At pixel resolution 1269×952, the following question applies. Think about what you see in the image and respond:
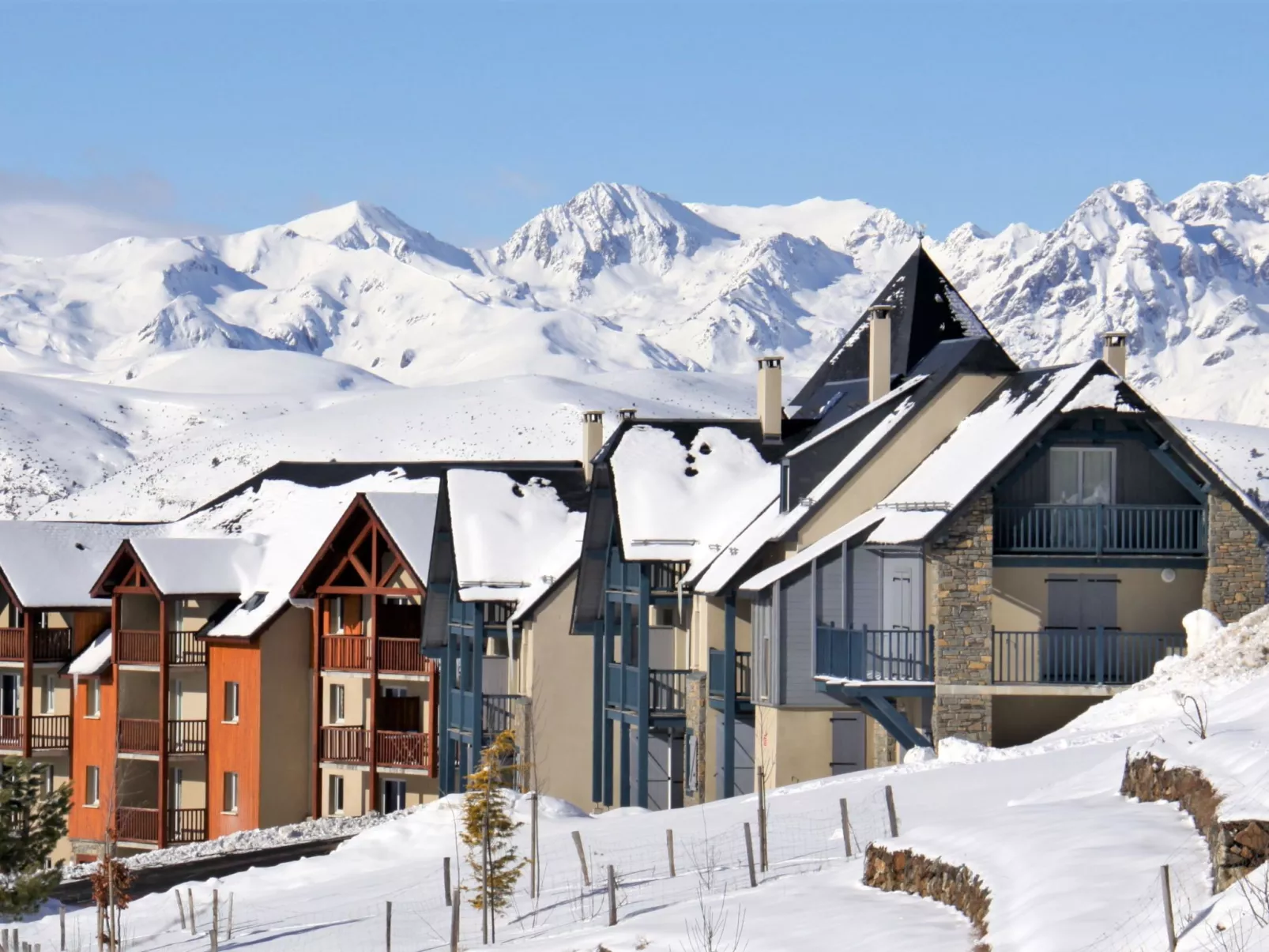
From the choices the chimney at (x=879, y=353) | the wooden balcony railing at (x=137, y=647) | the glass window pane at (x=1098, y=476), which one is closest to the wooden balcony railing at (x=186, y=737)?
the wooden balcony railing at (x=137, y=647)

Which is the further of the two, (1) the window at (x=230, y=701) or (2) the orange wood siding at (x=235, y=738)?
(1) the window at (x=230, y=701)

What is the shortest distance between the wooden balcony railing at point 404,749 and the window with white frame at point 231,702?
4.46 metres

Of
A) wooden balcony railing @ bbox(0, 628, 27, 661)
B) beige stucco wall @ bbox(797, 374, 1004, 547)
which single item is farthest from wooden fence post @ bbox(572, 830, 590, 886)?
wooden balcony railing @ bbox(0, 628, 27, 661)

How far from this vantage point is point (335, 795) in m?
52.8

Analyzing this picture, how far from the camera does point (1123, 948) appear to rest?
1518 centimetres

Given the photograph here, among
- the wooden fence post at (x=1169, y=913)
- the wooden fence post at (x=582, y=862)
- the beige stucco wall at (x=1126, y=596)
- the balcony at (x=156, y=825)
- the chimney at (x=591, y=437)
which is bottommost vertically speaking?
the balcony at (x=156, y=825)

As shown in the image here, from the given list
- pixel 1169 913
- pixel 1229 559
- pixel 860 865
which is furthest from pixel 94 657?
pixel 1169 913

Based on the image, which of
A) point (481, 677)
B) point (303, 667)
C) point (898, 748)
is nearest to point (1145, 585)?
point (898, 748)

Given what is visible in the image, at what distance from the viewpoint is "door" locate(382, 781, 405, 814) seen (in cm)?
5212

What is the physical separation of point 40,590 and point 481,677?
14669 millimetres

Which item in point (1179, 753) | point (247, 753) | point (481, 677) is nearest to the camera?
point (1179, 753)

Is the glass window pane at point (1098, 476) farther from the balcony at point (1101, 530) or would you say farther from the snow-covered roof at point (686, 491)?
the snow-covered roof at point (686, 491)

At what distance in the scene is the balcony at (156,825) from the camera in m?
53.5

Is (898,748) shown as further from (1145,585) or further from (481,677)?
(481,677)
